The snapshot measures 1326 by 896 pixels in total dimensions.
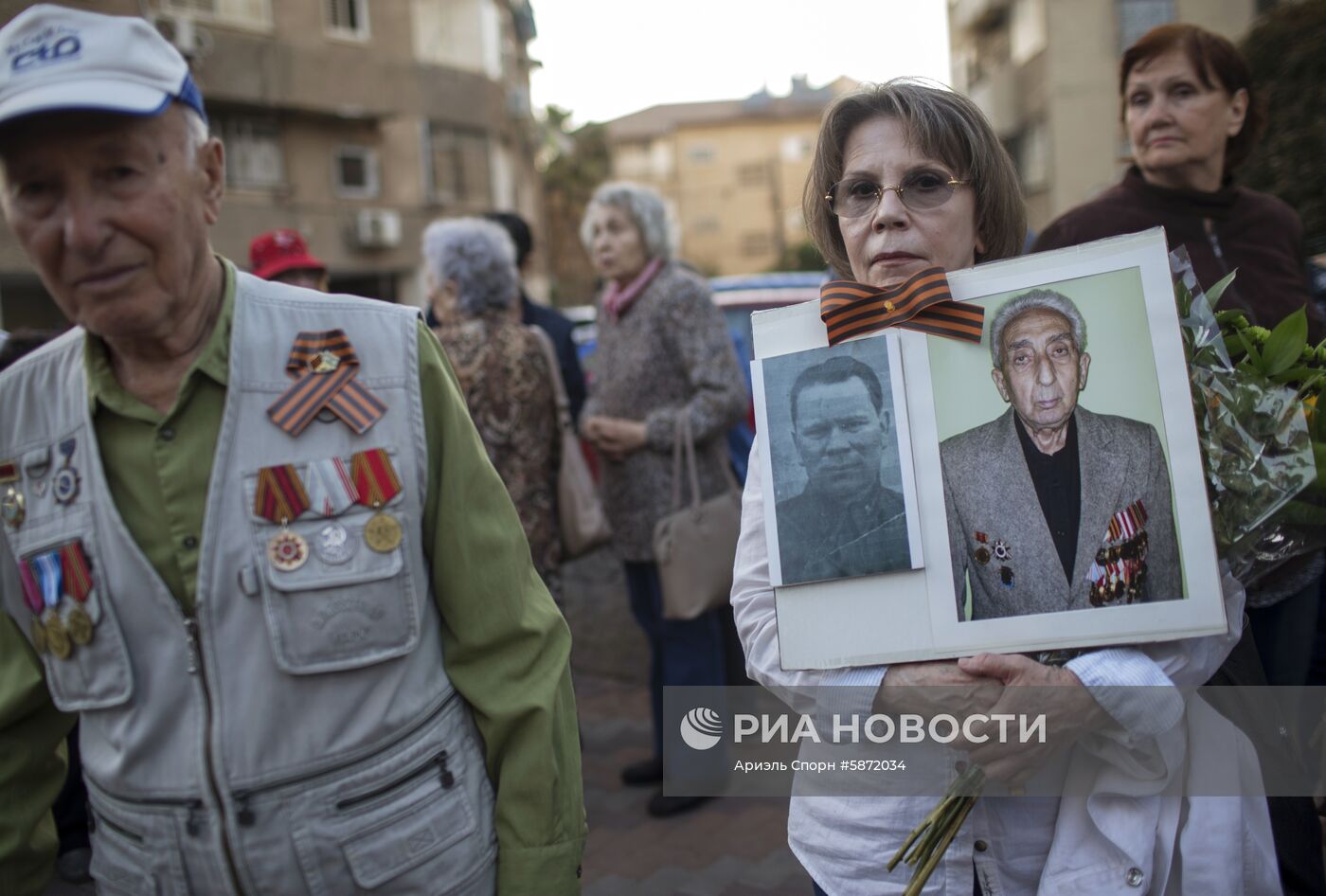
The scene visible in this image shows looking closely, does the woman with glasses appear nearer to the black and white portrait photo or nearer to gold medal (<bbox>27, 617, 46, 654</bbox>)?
the black and white portrait photo

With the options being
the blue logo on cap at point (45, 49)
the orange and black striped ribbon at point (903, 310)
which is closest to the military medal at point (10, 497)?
the blue logo on cap at point (45, 49)

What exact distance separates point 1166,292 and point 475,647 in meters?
1.19

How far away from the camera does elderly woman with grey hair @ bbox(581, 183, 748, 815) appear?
4254mm

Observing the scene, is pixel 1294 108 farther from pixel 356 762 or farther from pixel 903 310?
pixel 356 762

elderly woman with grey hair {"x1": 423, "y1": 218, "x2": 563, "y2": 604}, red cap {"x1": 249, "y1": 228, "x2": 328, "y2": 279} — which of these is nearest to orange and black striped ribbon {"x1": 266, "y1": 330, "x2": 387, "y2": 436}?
elderly woman with grey hair {"x1": 423, "y1": 218, "x2": 563, "y2": 604}

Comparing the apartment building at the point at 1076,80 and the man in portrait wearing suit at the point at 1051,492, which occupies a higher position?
the apartment building at the point at 1076,80

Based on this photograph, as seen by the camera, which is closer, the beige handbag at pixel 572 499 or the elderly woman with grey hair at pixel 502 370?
the elderly woman with grey hair at pixel 502 370

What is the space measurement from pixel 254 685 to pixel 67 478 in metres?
0.43

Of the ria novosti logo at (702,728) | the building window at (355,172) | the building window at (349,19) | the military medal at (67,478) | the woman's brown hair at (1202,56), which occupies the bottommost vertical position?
the ria novosti logo at (702,728)

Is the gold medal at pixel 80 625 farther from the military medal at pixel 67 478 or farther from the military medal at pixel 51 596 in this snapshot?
the military medal at pixel 67 478

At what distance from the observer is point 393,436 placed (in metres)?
1.69

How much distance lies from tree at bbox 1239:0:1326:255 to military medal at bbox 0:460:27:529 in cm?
573

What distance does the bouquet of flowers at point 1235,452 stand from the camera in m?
1.67

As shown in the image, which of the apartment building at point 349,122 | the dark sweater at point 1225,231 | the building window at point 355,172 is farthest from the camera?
the building window at point 355,172
